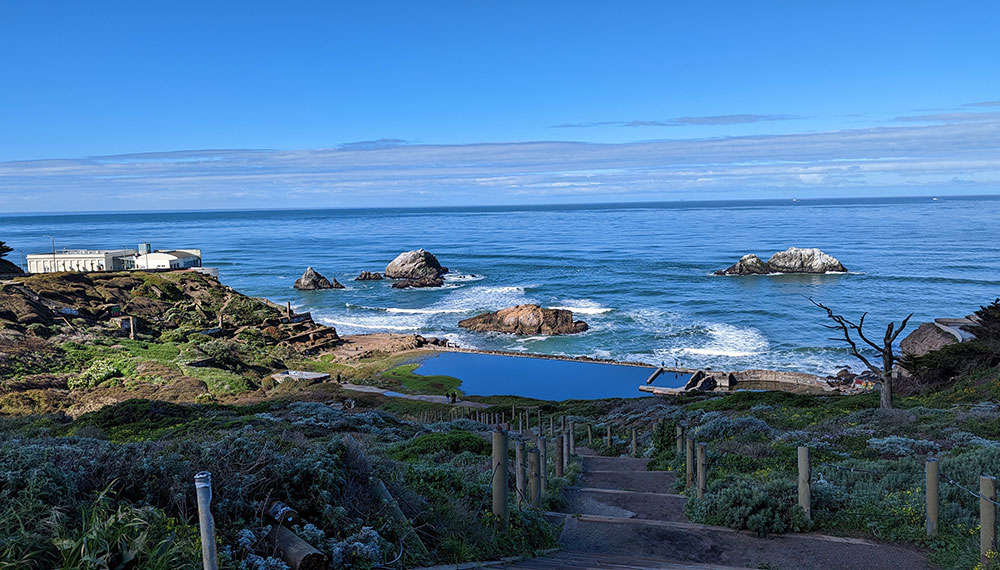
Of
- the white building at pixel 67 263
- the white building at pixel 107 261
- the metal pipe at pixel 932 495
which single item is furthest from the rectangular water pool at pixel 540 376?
the white building at pixel 67 263

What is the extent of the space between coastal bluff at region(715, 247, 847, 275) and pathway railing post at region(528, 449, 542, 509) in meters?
72.9

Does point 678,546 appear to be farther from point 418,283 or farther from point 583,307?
point 418,283

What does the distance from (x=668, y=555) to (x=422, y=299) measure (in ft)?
211

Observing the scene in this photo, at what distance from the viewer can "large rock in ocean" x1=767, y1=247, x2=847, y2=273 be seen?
2968 inches

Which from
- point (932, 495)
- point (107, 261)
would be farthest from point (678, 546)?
point (107, 261)

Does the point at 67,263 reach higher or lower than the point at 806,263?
higher

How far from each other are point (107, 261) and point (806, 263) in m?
76.5

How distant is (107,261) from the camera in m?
65.5

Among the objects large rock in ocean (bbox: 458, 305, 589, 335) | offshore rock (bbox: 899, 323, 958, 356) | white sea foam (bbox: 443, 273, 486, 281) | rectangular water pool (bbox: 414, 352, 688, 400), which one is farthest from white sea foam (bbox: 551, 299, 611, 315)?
offshore rock (bbox: 899, 323, 958, 356)

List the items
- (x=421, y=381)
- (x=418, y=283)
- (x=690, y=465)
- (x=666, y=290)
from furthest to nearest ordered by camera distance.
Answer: (x=418, y=283), (x=666, y=290), (x=421, y=381), (x=690, y=465)

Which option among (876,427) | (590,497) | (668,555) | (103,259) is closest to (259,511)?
(668,555)

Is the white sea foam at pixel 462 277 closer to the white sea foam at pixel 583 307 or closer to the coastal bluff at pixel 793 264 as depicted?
the white sea foam at pixel 583 307

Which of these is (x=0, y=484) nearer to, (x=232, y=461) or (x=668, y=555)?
(x=232, y=461)

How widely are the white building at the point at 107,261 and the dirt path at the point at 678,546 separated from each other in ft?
219
